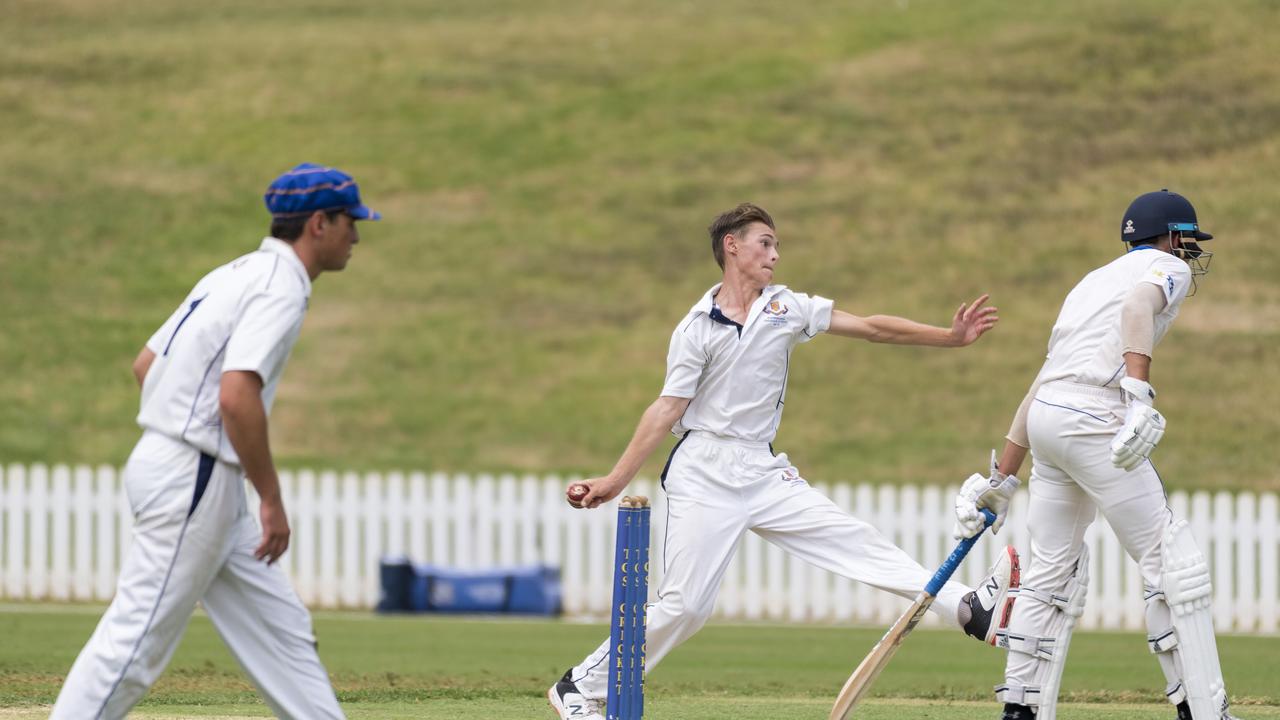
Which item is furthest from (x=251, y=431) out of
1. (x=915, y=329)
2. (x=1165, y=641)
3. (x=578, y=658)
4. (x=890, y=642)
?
(x=578, y=658)

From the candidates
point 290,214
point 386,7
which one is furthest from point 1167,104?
point 290,214

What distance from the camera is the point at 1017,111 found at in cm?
3334

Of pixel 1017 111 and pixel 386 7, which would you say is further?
pixel 386 7

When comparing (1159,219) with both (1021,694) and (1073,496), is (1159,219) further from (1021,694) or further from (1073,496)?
(1021,694)

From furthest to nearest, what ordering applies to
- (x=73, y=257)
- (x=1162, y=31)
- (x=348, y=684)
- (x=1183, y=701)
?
(x=1162, y=31)
(x=73, y=257)
(x=348, y=684)
(x=1183, y=701)

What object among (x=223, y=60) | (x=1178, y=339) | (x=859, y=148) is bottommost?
(x=1178, y=339)

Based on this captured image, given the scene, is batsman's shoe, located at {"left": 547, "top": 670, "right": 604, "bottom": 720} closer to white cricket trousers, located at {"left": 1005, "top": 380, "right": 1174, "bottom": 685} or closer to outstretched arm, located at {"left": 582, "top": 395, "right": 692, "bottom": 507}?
outstretched arm, located at {"left": 582, "top": 395, "right": 692, "bottom": 507}

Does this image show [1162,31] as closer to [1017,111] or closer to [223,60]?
[1017,111]

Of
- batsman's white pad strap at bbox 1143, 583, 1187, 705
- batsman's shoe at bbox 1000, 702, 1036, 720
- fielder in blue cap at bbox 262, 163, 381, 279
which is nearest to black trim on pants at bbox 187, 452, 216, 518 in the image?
fielder in blue cap at bbox 262, 163, 381, 279

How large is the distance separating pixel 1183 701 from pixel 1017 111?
27326 mm

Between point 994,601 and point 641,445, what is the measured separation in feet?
5.01

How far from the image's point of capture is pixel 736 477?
7148mm

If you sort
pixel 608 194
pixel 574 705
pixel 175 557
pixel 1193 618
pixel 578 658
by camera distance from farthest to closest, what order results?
pixel 608 194 → pixel 578 658 → pixel 574 705 → pixel 1193 618 → pixel 175 557

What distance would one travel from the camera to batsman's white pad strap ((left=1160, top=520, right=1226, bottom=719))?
6672 millimetres
